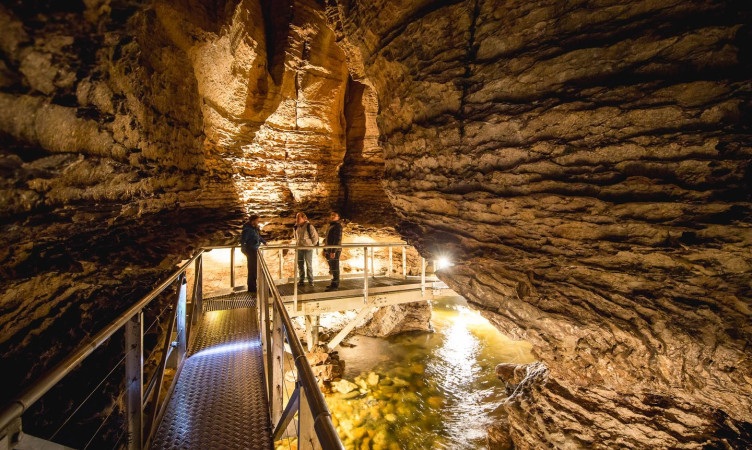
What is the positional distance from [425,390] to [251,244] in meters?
6.39

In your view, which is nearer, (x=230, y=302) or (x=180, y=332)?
(x=180, y=332)

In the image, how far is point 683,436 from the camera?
163 inches

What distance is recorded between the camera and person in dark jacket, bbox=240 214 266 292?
646 centimetres

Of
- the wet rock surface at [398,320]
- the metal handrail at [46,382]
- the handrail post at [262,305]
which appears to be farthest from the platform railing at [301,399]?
the wet rock surface at [398,320]

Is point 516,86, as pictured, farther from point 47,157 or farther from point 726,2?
point 47,157

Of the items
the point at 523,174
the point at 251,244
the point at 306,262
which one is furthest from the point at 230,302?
the point at 523,174

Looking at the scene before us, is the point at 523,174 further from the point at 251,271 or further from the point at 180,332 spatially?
the point at 251,271

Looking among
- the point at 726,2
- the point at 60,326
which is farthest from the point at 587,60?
the point at 60,326

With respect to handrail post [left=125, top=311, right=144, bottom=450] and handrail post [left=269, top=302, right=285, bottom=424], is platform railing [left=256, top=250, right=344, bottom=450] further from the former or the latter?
handrail post [left=125, top=311, right=144, bottom=450]

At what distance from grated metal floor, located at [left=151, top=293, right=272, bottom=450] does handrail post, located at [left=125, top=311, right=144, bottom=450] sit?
241 mm

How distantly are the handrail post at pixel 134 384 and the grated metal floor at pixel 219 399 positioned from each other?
9.5 inches

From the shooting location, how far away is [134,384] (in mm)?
2182

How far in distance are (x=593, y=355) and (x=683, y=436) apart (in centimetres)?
162

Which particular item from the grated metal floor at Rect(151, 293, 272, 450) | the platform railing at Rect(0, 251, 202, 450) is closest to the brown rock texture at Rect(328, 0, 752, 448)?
the grated metal floor at Rect(151, 293, 272, 450)
